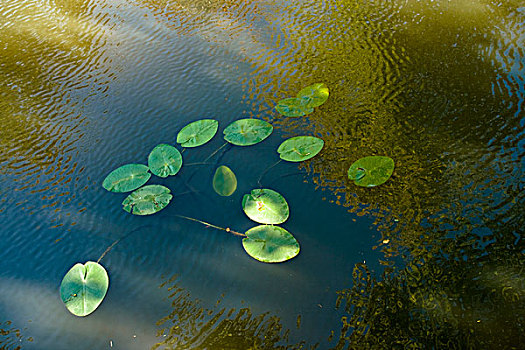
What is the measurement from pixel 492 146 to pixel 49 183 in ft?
17.7

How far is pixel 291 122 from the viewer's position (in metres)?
5.13

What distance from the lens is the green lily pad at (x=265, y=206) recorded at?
4.11 metres

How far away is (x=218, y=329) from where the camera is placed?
137 inches

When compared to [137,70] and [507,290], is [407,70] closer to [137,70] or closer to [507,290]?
[507,290]

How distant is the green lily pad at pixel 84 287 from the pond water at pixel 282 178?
0.26 ft

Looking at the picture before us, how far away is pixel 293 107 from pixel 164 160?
1870 millimetres

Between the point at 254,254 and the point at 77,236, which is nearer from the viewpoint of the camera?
the point at 254,254

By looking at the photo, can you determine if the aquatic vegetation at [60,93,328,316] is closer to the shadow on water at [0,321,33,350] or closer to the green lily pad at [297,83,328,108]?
the green lily pad at [297,83,328,108]

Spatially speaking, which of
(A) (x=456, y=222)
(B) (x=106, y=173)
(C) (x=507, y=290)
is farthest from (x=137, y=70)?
(C) (x=507, y=290)

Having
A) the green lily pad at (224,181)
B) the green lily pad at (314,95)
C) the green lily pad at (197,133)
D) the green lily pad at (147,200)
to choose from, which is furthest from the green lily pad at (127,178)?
the green lily pad at (314,95)

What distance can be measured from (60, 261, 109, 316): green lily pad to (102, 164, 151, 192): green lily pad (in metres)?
0.97

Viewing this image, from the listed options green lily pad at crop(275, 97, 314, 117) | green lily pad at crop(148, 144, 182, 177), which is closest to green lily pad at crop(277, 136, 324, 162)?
green lily pad at crop(275, 97, 314, 117)

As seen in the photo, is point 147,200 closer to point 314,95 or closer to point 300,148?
point 300,148

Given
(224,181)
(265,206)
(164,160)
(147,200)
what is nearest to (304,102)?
(224,181)
